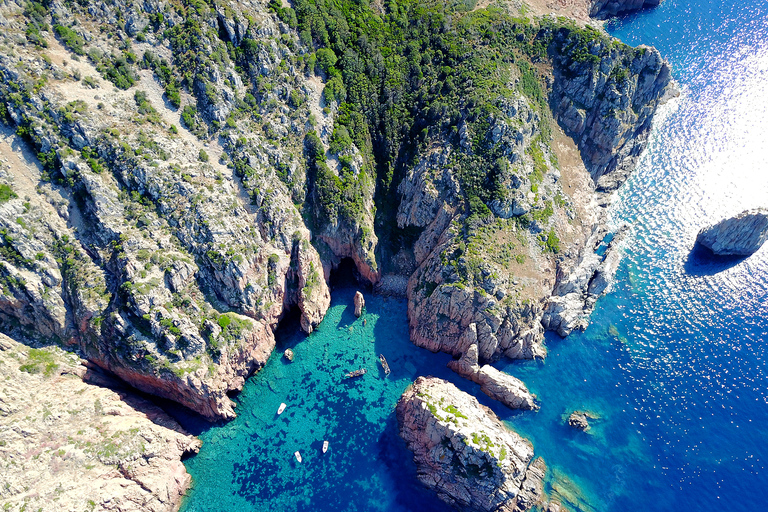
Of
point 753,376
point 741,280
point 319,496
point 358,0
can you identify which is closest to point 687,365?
point 753,376

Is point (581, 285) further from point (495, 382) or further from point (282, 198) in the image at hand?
point (282, 198)

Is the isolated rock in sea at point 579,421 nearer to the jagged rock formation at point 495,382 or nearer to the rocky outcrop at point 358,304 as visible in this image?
the jagged rock formation at point 495,382

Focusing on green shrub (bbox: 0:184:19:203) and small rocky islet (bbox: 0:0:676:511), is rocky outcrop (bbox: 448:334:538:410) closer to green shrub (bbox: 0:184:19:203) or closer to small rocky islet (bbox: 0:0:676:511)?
small rocky islet (bbox: 0:0:676:511)

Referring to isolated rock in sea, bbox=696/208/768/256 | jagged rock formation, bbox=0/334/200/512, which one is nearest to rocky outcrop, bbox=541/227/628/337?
isolated rock in sea, bbox=696/208/768/256

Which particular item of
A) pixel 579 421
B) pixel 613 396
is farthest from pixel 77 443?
pixel 613 396

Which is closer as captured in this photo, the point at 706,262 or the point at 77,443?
the point at 77,443
